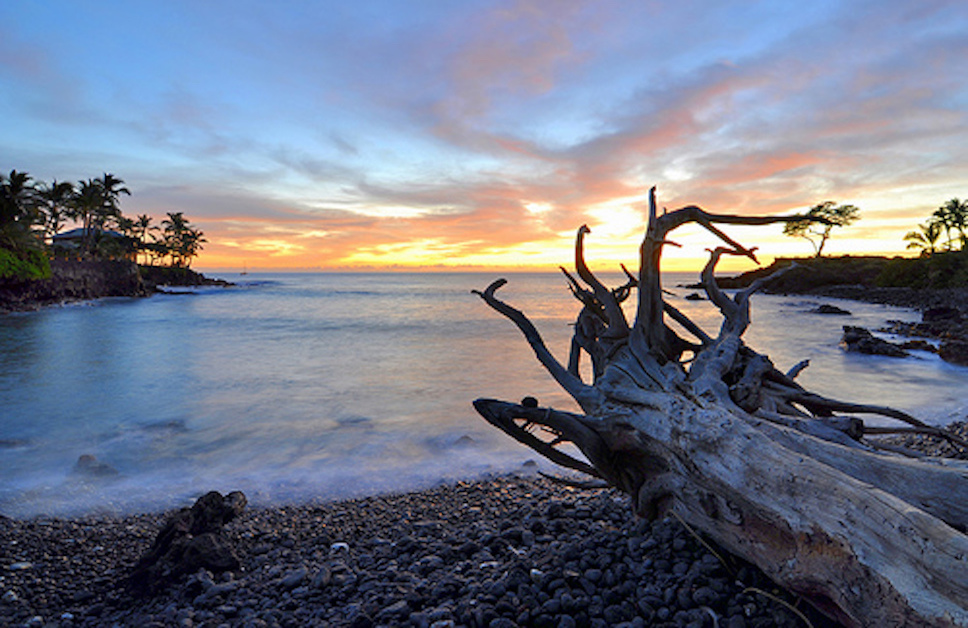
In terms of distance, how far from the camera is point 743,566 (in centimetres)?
250

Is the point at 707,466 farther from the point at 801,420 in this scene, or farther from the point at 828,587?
the point at 801,420

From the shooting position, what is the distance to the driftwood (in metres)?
1.72

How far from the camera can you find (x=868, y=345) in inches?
611

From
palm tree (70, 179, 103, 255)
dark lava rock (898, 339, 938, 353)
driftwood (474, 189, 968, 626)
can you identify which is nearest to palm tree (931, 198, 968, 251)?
dark lava rock (898, 339, 938, 353)

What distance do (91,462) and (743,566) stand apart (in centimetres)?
819

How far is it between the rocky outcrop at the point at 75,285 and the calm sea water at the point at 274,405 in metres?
14.6

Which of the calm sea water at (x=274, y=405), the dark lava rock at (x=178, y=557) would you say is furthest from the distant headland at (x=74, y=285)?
the dark lava rock at (x=178, y=557)

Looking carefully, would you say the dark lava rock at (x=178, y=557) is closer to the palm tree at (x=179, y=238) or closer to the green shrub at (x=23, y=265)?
the green shrub at (x=23, y=265)

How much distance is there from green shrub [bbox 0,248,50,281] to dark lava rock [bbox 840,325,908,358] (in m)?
46.4

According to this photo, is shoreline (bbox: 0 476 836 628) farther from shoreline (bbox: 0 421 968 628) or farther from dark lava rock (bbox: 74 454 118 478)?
dark lava rock (bbox: 74 454 118 478)

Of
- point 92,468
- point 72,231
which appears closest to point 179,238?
point 72,231

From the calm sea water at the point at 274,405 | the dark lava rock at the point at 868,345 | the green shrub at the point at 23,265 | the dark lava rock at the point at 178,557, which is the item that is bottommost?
the calm sea water at the point at 274,405

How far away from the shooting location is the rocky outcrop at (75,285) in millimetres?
33250

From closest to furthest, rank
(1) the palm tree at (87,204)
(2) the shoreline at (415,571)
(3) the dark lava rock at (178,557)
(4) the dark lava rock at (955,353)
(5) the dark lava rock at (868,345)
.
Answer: (2) the shoreline at (415,571) → (3) the dark lava rock at (178,557) → (4) the dark lava rock at (955,353) → (5) the dark lava rock at (868,345) → (1) the palm tree at (87,204)
